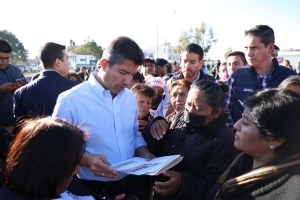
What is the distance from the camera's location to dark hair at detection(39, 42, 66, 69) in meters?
3.39

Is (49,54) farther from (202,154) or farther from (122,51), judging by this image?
(202,154)

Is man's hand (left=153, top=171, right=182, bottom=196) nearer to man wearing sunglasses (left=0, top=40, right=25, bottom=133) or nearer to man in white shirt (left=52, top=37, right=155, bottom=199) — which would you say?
man in white shirt (left=52, top=37, right=155, bottom=199)

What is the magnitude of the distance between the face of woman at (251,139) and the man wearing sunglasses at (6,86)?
11.1 ft

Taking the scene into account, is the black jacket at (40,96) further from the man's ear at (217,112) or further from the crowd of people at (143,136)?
the man's ear at (217,112)

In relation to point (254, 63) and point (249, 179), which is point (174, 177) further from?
point (254, 63)

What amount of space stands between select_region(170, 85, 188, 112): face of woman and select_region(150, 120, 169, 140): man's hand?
835 millimetres

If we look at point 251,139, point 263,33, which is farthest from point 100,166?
point 263,33

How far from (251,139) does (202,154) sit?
19.2 inches

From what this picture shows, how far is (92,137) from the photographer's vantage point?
6.86ft

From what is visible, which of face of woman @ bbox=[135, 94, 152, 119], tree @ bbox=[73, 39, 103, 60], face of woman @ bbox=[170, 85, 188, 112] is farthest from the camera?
tree @ bbox=[73, 39, 103, 60]

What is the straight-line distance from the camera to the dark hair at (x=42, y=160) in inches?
51.6

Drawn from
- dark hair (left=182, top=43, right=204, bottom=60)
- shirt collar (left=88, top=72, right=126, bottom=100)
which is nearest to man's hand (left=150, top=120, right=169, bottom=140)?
shirt collar (left=88, top=72, right=126, bottom=100)

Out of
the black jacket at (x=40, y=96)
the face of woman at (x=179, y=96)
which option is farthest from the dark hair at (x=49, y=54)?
the face of woman at (x=179, y=96)

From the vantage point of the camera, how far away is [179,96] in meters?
3.24
